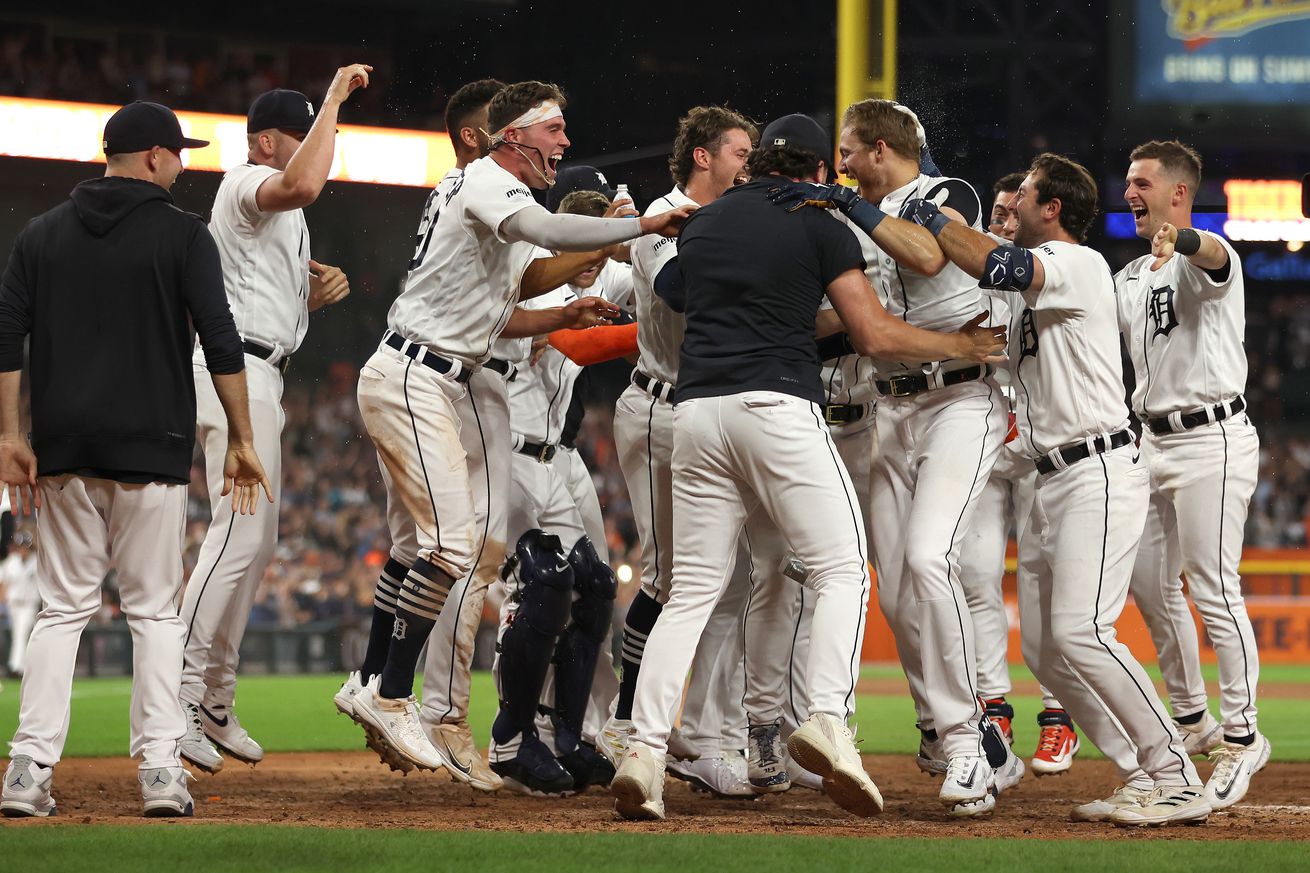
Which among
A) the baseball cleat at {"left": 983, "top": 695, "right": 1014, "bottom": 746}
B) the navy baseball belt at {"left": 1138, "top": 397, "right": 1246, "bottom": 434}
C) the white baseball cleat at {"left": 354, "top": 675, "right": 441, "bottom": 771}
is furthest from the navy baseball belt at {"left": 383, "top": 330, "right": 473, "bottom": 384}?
the navy baseball belt at {"left": 1138, "top": 397, "right": 1246, "bottom": 434}

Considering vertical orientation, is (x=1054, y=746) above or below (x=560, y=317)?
below

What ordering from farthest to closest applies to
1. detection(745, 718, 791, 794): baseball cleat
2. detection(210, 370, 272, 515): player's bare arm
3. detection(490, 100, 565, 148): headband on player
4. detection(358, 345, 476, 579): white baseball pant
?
detection(745, 718, 791, 794): baseball cleat
detection(490, 100, 565, 148): headband on player
detection(358, 345, 476, 579): white baseball pant
detection(210, 370, 272, 515): player's bare arm

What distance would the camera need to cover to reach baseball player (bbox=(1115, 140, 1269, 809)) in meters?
5.86

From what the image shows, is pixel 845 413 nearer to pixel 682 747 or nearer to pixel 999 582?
pixel 999 582

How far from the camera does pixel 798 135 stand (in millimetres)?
5258

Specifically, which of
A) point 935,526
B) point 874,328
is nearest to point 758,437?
point 874,328

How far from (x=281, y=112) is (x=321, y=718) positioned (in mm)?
4934

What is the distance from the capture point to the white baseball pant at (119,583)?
454cm

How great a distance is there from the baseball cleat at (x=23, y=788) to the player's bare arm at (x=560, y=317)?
2.20 metres

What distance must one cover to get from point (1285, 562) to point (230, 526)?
13.4 m

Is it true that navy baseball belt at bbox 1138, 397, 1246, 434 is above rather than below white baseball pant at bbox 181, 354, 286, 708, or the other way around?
above

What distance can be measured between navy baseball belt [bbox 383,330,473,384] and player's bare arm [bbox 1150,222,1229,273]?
7.88ft

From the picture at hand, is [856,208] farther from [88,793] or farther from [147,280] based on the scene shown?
[88,793]

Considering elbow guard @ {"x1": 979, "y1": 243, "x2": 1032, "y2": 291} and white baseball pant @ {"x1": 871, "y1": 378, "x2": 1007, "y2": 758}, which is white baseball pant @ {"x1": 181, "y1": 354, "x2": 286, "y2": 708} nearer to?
white baseball pant @ {"x1": 871, "y1": 378, "x2": 1007, "y2": 758}
